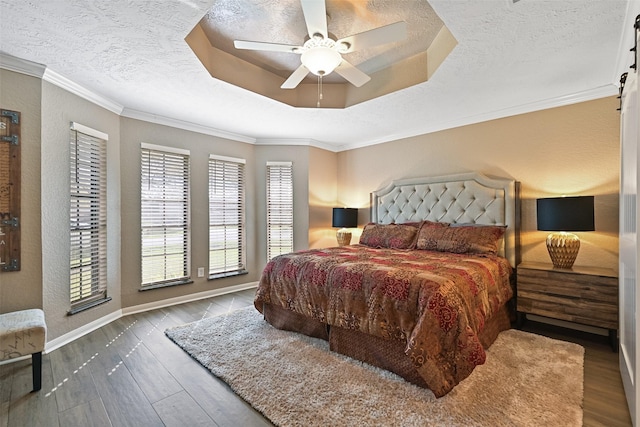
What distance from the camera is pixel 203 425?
1.71 metres

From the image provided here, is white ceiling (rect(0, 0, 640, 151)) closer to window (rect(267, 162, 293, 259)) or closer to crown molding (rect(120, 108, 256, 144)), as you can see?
crown molding (rect(120, 108, 256, 144))

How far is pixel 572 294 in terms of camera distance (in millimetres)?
2738

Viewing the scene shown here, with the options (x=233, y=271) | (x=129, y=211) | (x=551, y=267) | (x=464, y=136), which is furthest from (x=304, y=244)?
(x=551, y=267)

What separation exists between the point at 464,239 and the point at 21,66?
4.69 meters

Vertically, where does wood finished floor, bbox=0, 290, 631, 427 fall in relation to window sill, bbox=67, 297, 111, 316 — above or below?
below

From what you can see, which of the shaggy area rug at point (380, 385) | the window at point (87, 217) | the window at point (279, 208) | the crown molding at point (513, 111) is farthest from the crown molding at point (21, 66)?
the crown molding at point (513, 111)

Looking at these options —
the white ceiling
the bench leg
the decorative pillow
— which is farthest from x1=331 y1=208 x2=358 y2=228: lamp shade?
the bench leg

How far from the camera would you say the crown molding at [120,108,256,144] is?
3.74m

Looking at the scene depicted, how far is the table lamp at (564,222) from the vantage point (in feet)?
9.04

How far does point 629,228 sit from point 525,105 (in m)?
2.19

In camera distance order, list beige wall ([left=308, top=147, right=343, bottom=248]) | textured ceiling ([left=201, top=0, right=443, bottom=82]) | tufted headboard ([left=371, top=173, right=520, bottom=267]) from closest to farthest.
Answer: textured ceiling ([left=201, top=0, right=443, bottom=82]) < tufted headboard ([left=371, top=173, right=520, bottom=267]) < beige wall ([left=308, top=147, right=343, bottom=248])

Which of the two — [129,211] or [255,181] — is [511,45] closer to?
[255,181]

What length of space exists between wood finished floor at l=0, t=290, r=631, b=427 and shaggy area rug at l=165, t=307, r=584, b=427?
0.10 m

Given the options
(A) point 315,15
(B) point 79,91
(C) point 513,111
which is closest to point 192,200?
(B) point 79,91
